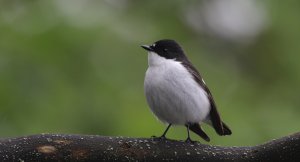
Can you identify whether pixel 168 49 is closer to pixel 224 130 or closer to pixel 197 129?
pixel 197 129

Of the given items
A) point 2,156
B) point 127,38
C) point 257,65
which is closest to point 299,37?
point 257,65

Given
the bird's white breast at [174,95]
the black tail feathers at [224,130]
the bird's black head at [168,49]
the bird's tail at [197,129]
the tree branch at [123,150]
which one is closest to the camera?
the tree branch at [123,150]

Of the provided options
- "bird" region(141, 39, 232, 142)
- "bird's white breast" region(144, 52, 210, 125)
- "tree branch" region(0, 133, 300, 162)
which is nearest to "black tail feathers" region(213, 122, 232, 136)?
"bird" region(141, 39, 232, 142)

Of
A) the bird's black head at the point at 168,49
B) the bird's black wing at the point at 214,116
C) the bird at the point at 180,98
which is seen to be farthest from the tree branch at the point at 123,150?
the bird's black head at the point at 168,49

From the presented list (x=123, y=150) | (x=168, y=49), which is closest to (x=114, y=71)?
(x=168, y=49)

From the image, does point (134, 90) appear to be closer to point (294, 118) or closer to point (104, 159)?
point (294, 118)

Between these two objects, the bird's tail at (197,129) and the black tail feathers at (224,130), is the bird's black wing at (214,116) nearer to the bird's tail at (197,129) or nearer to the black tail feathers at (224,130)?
the black tail feathers at (224,130)
